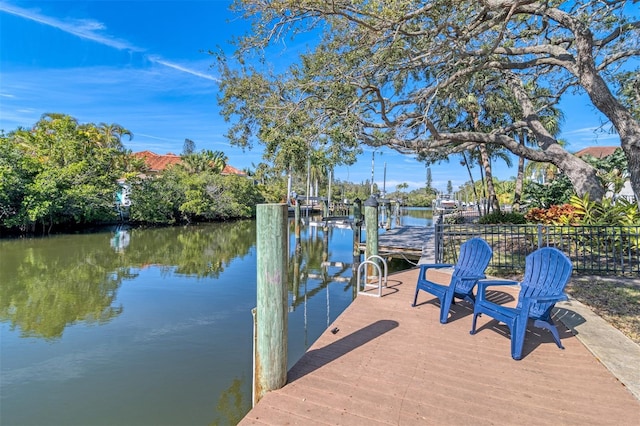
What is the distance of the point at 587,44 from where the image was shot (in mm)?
7977

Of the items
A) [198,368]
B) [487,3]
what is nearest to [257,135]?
[487,3]

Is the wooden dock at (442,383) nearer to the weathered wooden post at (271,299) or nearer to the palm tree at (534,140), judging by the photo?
the weathered wooden post at (271,299)

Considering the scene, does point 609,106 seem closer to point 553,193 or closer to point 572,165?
point 572,165

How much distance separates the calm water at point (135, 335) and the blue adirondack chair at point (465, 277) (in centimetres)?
266

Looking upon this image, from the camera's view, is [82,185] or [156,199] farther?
[156,199]

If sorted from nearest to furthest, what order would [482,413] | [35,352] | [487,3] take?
[482,413] < [35,352] < [487,3]

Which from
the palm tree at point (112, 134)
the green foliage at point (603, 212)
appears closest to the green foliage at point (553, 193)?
the green foliage at point (603, 212)

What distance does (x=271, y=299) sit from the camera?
9.93ft

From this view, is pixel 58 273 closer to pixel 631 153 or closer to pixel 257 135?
pixel 257 135

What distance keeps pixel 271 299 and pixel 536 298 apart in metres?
2.77

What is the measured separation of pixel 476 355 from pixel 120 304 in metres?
8.46

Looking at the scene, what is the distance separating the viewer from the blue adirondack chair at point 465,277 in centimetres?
467

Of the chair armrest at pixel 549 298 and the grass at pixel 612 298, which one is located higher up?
the chair armrest at pixel 549 298

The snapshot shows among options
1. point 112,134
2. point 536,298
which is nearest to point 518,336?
point 536,298
